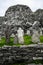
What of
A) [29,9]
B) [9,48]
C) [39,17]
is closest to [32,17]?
[39,17]

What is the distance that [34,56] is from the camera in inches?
643

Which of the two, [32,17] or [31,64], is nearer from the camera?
[31,64]

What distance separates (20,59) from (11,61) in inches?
27.8

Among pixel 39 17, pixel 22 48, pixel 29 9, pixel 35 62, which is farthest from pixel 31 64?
pixel 29 9

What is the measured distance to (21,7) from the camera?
54688 millimetres

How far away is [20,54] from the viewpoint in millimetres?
16516

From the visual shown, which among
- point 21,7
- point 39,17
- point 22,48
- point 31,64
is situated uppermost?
point 21,7

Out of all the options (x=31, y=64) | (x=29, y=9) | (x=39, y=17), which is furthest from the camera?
(x=29, y=9)

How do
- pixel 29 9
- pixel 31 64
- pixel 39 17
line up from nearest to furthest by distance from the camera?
pixel 31 64 → pixel 39 17 → pixel 29 9

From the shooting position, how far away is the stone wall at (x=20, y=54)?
1636 centimetres

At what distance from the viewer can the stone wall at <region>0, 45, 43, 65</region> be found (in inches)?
644

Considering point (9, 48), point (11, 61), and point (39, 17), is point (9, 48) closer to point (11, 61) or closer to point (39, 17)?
point (11, 61)

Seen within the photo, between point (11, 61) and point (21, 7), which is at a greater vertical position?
point (21, 7)

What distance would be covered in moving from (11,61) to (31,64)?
5.33 feet
